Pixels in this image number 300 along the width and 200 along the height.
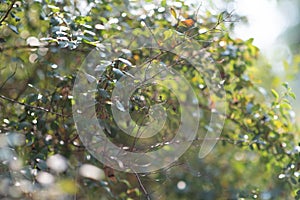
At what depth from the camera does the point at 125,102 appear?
998 millimetres

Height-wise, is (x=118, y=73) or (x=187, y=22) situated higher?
(x=187, y=22)

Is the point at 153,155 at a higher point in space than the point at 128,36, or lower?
lower

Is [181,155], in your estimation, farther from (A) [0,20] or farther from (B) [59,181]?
(A) [0,20]

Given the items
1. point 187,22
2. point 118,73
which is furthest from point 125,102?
point 187,22

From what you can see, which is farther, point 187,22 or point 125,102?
point 187,22

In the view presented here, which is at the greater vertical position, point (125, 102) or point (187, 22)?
point (187, 22)

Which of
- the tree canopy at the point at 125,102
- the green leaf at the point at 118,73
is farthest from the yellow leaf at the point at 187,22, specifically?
the green leaf at the point at 118,73

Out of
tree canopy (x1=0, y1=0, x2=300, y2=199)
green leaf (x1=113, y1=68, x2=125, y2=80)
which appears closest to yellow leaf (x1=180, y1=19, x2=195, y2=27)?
tree canopy (x1=0, y1=0, x2=300, y2=199)

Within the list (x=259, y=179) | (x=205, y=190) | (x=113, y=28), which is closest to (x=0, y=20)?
(x=113, y=28)

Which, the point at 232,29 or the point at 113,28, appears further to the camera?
the point at 232,29

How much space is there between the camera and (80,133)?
109 cm

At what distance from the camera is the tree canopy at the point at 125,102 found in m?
1.00

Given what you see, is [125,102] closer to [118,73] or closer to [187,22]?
[118,73]

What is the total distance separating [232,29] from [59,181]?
64 cm
